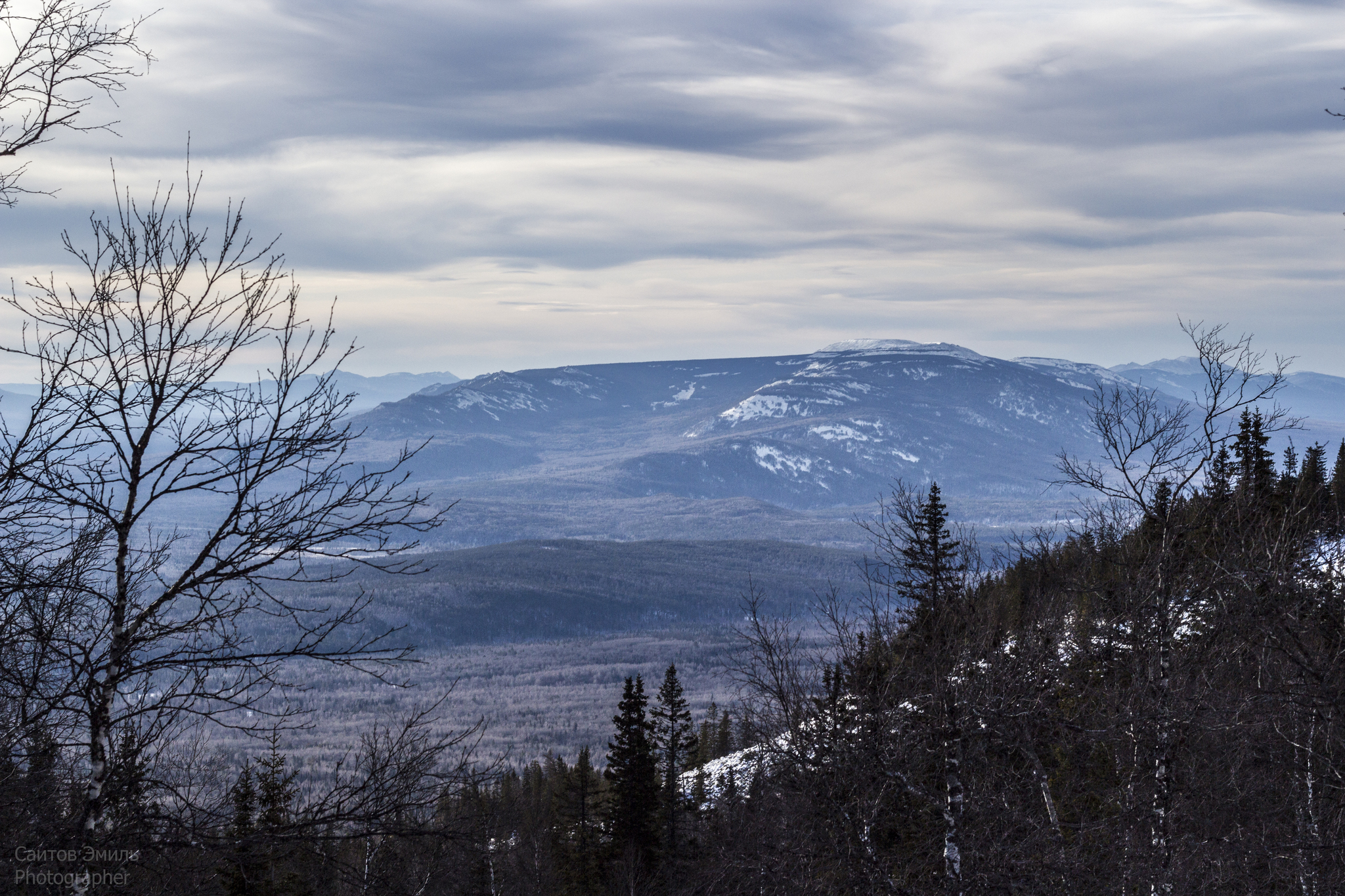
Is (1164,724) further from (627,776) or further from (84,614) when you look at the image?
(627,776)

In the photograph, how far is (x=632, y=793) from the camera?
3803 centimetres

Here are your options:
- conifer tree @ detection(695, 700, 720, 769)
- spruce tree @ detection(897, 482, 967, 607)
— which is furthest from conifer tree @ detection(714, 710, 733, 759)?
spruce tree @ detection(897, 482, 967, 607)

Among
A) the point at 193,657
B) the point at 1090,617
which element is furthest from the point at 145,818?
the point at 1090,617

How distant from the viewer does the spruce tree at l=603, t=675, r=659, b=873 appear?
37750 millimetres

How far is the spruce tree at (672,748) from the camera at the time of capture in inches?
1586

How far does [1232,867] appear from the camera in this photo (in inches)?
637

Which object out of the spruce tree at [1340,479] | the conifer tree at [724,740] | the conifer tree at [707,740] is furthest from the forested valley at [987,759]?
the conifer tree at [724,740]

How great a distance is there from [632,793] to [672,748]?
15.0 feet

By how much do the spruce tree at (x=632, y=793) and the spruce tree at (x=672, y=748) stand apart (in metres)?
1.60

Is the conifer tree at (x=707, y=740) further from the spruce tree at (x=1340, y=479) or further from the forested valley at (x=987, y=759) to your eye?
the forested valley at (x=987, y=759)

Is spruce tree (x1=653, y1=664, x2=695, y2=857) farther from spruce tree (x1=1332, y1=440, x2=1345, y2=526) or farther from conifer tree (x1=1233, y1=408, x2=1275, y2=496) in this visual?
spruce tree (x1=1332, y1=440, x2=1345, y2=526)

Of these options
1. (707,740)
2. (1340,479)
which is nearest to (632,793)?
(707,740)

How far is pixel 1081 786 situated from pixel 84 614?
2411cm

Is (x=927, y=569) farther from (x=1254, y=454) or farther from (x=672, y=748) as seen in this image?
(x=1254, y=454)
